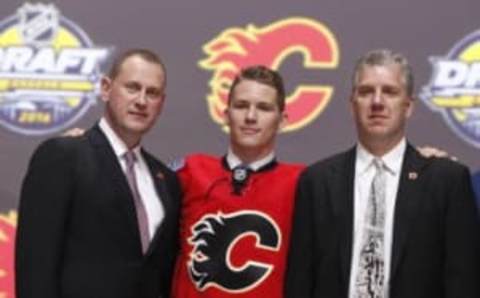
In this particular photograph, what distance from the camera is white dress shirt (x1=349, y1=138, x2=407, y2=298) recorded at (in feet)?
6.00

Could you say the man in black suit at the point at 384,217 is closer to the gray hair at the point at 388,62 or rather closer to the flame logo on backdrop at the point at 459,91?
the gray hair at the point at 388,62

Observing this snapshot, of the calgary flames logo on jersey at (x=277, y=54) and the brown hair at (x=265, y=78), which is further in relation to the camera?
the calgary flames logo on jersey at (x=277, y=54)

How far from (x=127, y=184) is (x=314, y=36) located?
4.47 ft

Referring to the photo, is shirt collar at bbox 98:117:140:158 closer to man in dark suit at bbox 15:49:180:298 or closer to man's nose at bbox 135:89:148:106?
man in dark suit at bbox 15:49:180:298

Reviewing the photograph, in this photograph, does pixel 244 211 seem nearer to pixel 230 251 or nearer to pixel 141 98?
pixel 230 251

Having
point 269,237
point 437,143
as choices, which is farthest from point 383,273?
point 437,143

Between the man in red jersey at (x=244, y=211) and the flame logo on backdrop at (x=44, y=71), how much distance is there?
1141 millimetres

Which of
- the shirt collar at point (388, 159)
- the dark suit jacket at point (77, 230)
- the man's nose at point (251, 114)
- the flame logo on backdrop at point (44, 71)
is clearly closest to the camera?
the dark suit jacket at point (77, 230)

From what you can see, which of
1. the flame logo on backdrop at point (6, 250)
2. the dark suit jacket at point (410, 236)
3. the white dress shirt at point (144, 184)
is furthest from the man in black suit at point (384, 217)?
the flame logo on backdrop at point (6, 250)

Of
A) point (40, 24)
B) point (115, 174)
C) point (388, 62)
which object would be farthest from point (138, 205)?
point (40, 24)

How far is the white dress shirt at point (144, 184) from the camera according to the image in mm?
1964

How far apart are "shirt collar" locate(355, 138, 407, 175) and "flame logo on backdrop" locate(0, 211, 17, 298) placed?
5.24ft

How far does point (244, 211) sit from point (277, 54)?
1226 millimetres

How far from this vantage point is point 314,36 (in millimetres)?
3086
